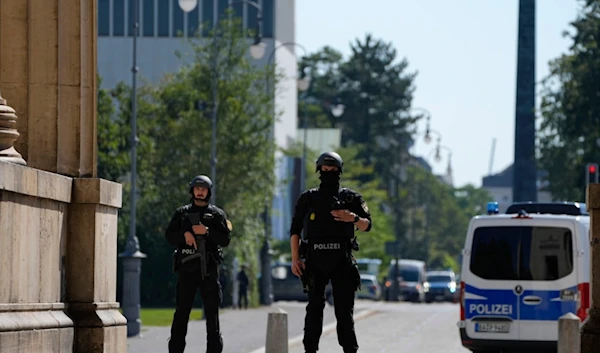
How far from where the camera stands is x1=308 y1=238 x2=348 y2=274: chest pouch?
45.4ft

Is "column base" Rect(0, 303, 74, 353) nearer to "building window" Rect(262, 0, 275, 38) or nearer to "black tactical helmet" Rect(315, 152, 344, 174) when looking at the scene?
"black tactical helmet" Rect(315, 152, 344, 174)

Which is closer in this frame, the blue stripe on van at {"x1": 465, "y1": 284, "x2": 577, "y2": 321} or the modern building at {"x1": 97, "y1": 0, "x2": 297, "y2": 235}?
the blue stripe on van at {"x1": 465, "y1": 284, "x2": 577, "y2": 321}

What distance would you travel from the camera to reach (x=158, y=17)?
9219 centimetres

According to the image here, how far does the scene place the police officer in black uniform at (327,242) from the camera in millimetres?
13812

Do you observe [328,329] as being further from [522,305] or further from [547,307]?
[547,307]

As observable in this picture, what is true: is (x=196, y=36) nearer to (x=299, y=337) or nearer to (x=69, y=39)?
(x=299, y=337)

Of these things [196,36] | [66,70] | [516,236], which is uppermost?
[196,36]

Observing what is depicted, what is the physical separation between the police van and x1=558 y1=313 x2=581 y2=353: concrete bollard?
565cm

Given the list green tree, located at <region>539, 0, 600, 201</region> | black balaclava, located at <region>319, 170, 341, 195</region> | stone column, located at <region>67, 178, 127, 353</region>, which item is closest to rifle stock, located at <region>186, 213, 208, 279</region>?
stone column, located at <region>67, 178, 127, 353</region>

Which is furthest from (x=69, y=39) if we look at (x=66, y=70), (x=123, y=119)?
(x=123, y=119)

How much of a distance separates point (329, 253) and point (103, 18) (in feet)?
259

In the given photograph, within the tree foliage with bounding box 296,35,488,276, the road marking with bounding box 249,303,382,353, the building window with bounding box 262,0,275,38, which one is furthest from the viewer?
the tree foliage with bounding box 296,35,488,276

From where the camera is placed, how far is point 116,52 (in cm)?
8938

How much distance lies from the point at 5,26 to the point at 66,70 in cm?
64
